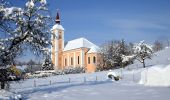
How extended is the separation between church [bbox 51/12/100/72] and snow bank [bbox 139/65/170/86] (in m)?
54.0

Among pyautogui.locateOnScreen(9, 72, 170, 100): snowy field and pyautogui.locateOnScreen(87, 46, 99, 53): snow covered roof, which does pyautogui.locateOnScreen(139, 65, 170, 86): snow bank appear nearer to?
pyautogui.locateOnScreen(9, 72, 170, 100): snowy field

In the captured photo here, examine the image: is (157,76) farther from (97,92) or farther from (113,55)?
(113,55)

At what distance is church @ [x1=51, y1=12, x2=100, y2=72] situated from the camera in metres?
92.2

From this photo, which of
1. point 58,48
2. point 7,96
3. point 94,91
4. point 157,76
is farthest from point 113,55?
point 7,96

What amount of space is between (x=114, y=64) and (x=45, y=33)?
5603cm

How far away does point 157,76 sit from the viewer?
115 feet

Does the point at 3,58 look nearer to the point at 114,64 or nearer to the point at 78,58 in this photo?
the point at 114,64

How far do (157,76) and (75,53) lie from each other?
64.4 metres

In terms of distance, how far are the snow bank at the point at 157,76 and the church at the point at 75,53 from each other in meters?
54.0

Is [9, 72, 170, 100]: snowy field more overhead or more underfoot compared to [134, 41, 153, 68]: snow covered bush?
more underfoot

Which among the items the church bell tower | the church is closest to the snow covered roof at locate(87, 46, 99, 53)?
the church

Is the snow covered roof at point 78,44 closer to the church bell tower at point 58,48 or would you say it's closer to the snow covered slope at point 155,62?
the church bell tower at point 58,48

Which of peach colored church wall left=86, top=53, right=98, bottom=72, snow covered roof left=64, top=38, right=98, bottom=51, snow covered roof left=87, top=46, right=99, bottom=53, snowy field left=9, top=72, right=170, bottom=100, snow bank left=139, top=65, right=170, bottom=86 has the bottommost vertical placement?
snowy field left=9, top=72, right=170, bottom=100

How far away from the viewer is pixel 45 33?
101ft
